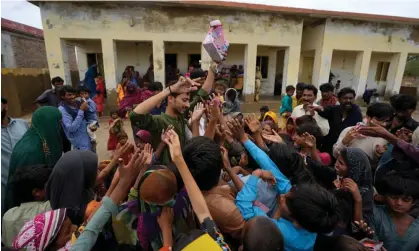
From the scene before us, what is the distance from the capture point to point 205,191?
1.37m

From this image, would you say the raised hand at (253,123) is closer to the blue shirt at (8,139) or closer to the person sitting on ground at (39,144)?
the person sitting on ground at (39,144)

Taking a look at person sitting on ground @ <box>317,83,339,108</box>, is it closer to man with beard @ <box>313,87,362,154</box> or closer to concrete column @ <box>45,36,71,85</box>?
man with beard @ <box>313,87,362,154</box>

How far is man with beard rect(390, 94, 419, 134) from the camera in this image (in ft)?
7.78

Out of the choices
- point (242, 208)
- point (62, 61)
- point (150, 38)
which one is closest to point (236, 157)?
point (242, 208)

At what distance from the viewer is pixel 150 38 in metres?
8.62

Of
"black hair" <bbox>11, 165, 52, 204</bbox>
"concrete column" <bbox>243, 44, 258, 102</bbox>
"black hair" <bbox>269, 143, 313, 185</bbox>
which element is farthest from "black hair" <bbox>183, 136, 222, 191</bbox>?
"concrete column" <bbox>243, 44, 258, 102</bbox>

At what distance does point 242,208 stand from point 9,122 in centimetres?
256

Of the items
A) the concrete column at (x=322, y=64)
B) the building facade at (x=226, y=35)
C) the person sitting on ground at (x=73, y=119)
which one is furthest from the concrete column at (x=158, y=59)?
the concrete column at (x=322, y=64)

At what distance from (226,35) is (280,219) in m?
8.84

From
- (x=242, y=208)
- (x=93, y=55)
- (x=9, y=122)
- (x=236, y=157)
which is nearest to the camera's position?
(x=242, y=208)

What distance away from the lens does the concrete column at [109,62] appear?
8.45m

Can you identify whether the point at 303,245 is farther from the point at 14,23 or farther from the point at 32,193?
the point at 14,23

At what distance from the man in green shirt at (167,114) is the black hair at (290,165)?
0.87 metres

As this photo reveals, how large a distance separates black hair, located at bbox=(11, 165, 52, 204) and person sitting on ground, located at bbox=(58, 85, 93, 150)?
166 centimetres
